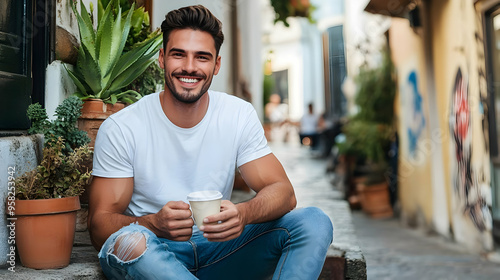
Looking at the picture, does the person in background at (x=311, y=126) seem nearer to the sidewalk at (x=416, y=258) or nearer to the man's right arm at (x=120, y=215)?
the sidewalk at (x=416, y=258)

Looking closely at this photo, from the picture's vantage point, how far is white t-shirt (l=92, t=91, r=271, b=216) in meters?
2.05

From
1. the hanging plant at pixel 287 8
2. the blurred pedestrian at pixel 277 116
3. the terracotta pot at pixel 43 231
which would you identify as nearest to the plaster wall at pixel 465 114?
the hanging plant at pixel 287 8

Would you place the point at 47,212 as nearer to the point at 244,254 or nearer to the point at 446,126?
the point at 244,254

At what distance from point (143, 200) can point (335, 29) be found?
1549 cm

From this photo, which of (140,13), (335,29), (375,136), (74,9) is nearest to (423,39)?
(375,136)

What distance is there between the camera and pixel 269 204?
2.02 m

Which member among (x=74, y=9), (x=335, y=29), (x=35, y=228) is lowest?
(x=35, y=228)

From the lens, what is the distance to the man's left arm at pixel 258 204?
1790mm

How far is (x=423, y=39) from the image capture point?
7027mm

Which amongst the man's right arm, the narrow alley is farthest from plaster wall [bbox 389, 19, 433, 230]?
the man's right arm

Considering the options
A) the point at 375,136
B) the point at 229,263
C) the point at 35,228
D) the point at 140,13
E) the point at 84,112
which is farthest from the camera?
the point at 375,136

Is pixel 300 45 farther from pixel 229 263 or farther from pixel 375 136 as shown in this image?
pixel 229 263

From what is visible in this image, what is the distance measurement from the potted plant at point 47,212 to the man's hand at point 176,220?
44cm

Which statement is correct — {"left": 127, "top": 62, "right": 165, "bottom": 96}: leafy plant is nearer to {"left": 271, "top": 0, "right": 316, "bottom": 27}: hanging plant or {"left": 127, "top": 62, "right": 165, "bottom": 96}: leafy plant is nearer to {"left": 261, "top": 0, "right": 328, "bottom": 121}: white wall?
{"left": 271, "top": 0, "right": 316, "bottom": 27}: hanging plant
